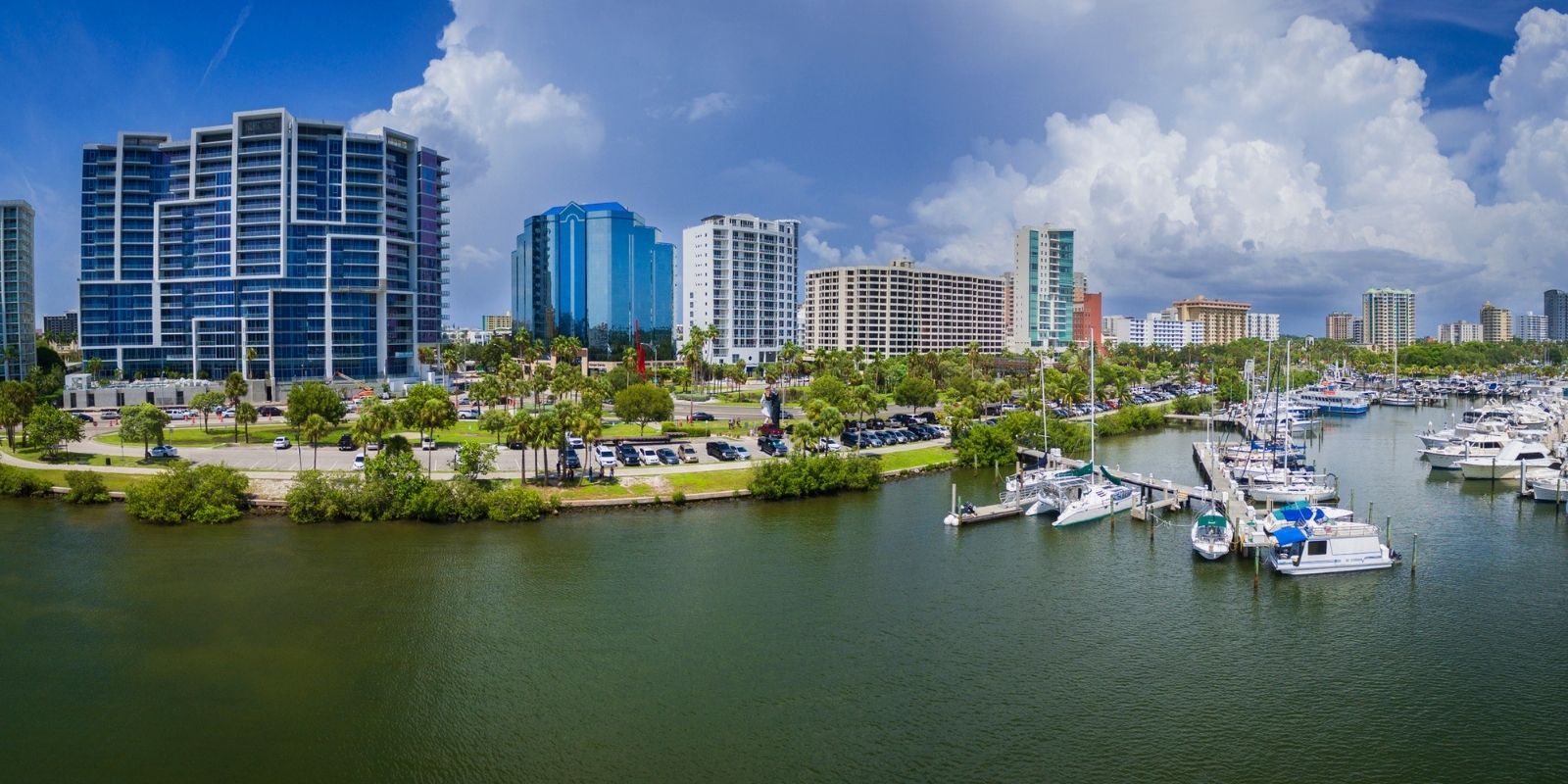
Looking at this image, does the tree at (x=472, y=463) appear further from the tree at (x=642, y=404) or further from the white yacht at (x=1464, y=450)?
the white yacht at (x=1464, y=450)

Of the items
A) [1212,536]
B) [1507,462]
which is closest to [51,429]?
[1212,536]

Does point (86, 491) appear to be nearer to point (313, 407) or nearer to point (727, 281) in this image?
point (313, 407)

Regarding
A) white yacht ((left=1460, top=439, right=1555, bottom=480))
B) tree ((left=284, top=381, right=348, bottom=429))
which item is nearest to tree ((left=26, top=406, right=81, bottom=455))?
tree ((left=284, top=381, right=348, bottom=429))

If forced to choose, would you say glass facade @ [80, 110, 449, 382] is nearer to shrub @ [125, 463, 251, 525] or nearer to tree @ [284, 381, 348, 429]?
tree @ [284, 381, 348, 429]

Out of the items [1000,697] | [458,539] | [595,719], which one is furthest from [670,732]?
[458,539]

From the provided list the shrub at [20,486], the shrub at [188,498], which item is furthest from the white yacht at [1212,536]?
the shrub at [20,486]

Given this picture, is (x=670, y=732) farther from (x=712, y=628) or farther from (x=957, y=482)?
(x=957, y=482)
